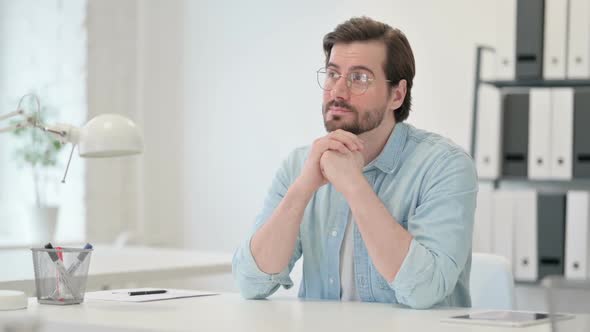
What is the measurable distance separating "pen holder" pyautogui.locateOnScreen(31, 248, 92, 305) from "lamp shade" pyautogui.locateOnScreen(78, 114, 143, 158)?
0.19 metres

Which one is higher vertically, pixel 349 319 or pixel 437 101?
pixel 437 101

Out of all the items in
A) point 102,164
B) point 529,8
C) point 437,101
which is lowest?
point 102,164

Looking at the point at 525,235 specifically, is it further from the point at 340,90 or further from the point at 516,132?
the point at 340,90

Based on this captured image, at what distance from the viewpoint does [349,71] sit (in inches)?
78.9

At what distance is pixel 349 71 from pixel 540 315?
0.74 meters

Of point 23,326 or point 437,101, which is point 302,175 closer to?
point 23,326

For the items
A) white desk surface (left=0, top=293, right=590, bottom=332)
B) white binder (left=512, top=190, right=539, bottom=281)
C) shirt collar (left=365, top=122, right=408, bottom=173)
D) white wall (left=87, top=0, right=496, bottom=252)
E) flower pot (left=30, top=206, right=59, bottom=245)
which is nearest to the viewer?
white desk surface (left=0, top=293, right=590, bottom=332)

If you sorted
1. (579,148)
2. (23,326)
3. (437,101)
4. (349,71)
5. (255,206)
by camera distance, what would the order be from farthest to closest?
1. (255,206)
2. (437,101)
3. (579,148)
4. (349,71)
5. (23,326)

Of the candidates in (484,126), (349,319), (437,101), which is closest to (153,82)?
(437,101)

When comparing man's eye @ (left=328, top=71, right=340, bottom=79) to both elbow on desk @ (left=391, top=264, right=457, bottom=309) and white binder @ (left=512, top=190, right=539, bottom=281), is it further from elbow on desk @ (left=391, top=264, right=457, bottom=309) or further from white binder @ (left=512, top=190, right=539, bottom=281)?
white binder @ (left=512, top=190, right=539, bottom=281)

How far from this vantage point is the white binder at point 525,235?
3369 millimetres

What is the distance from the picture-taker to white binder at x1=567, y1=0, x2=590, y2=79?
3254mm

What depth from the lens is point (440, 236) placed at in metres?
1.76

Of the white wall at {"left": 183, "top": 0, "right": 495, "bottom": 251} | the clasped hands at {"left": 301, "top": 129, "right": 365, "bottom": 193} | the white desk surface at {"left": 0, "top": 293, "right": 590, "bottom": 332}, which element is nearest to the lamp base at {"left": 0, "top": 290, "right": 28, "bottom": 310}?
the white desk surface at {"left": 0, "top": 293, "right": 590, "bottom": 332}
